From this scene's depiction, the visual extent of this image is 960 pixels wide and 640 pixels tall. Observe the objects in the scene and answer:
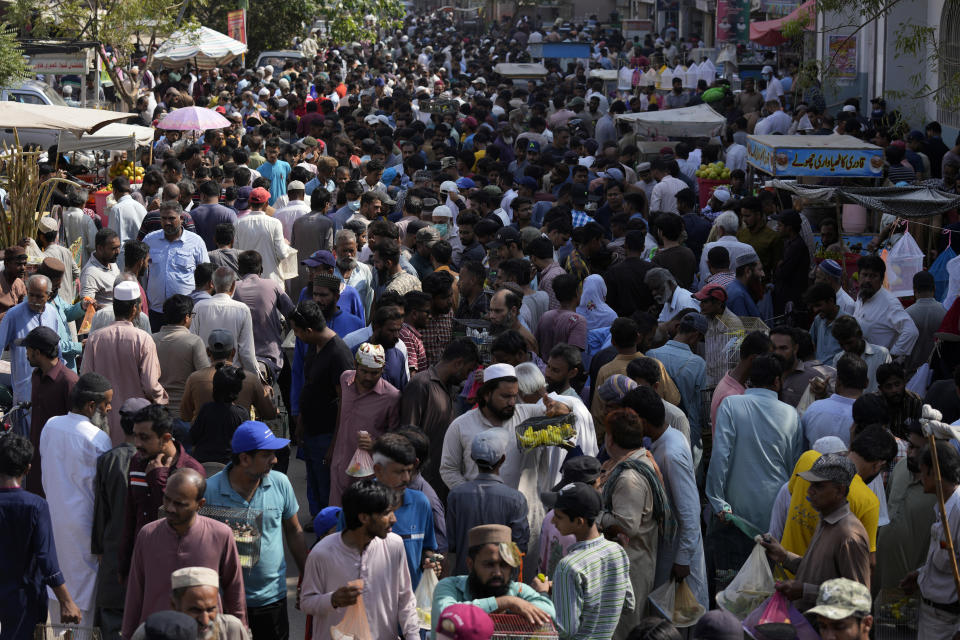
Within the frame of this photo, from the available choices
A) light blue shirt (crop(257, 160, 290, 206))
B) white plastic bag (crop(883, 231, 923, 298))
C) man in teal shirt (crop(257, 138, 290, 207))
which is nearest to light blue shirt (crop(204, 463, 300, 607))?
white plastic bag (crop(883, 231, 923, 298))

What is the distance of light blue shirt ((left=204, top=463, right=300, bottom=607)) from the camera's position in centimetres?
546

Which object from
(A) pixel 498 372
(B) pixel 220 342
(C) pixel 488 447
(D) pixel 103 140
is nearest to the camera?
(C) pixel 488 447

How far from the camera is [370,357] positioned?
6672mm

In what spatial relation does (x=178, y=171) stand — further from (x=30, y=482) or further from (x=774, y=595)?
(x=774, y=595)

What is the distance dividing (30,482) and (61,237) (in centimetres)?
602

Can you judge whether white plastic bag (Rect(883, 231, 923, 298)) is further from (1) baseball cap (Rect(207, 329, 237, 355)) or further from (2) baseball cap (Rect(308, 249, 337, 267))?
(1) baseball cap (Rect(207, 329, 237, 355))

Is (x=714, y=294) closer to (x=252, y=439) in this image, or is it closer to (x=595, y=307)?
(x=595, y=307)

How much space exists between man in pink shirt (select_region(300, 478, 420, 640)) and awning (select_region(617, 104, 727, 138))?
509 inches

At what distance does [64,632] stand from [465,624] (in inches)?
110

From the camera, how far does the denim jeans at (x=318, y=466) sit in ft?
25.2

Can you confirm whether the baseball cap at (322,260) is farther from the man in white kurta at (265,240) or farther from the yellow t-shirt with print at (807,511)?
the yellow t-shirt with print at (807,511)

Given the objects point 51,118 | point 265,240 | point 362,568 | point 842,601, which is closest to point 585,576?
point 362,568

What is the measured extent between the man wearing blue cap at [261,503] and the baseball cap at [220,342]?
5.80ft

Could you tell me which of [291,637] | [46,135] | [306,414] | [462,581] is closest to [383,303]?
[306,414]
